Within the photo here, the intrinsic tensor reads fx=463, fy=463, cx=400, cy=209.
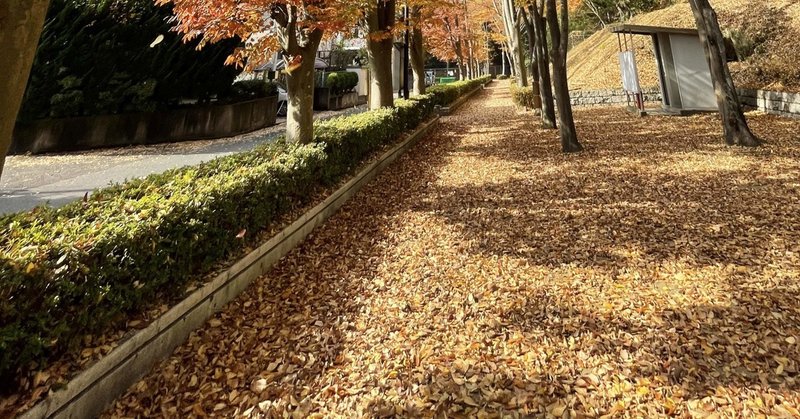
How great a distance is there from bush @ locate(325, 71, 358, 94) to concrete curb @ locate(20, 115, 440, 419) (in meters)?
20.7

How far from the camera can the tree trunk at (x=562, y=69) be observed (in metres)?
9.35

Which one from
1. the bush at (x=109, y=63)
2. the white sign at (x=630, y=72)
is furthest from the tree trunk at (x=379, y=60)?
the white sign at (x=630, y=72)

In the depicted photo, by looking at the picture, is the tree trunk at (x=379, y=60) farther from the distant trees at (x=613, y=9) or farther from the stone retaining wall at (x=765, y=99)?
the distant trees at (x=613, y=9)

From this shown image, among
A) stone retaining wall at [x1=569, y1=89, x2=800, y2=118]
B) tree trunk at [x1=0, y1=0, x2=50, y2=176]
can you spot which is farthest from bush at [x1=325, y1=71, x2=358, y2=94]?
tree trunk at [x1=0, y1=0, x2=50, y2=176]

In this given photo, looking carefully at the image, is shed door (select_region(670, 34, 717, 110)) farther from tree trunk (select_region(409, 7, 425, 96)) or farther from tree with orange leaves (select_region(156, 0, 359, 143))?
tree with orange leaves (select_region(156, 0, 359, 143))

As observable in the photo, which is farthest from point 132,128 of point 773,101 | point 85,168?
point 773,101

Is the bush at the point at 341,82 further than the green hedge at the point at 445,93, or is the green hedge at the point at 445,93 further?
the bush at the point at 341,82

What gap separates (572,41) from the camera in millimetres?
41438

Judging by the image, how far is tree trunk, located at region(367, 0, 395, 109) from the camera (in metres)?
12.3

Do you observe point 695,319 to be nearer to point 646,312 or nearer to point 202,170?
point 646,312

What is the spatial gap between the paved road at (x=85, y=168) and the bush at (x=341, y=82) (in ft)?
36.0

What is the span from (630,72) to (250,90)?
13.2 m

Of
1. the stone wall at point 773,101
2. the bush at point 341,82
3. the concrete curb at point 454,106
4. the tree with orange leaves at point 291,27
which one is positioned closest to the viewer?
the tree with orange leaves at point 291,27

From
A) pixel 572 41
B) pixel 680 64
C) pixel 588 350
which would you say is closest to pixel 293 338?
pixel 588 350
